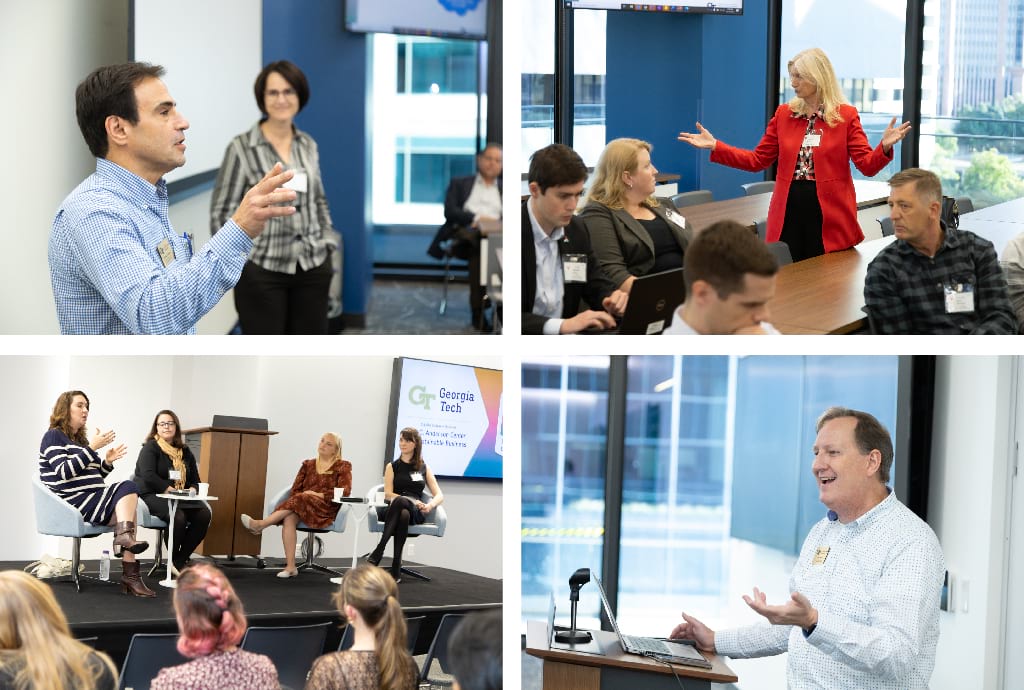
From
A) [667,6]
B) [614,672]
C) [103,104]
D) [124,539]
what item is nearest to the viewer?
[103,104]

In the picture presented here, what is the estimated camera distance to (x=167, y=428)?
203cm

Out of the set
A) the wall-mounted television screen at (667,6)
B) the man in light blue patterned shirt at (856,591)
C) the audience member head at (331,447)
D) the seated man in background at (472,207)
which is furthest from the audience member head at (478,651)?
the seated man in background at (472,207)

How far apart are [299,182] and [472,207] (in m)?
1.38

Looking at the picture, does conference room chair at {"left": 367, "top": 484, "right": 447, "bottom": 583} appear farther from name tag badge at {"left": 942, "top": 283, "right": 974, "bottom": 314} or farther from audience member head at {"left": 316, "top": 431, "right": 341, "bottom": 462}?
name tag badge at {"left": 942, "top": 283, "right": 974, "bottom": 314}

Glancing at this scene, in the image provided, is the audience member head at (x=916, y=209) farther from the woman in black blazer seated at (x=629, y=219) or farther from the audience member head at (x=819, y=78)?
the woman in black blazer seated at (x=629, y=219)

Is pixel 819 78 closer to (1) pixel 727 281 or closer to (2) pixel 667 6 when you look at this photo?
(2) pixel 667 6

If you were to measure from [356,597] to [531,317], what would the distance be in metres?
0.67

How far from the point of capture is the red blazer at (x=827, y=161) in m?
2.37

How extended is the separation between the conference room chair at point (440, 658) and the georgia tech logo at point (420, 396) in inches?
16.8

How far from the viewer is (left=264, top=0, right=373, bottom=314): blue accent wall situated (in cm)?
472

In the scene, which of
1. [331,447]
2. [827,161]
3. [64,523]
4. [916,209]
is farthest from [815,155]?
[64,523]

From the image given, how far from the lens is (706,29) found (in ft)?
9.40

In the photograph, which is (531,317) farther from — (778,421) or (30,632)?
(778,421)

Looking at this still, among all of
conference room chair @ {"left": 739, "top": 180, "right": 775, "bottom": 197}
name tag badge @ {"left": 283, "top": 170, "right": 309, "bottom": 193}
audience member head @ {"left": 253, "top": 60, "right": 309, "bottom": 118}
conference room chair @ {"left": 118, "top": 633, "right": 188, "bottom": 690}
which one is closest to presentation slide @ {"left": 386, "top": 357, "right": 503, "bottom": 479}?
conference room chair @ {"left": 118, "top": 633, "right": 188, "bottom": 690}
